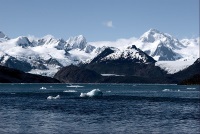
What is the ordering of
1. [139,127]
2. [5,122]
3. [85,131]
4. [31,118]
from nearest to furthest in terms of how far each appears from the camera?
[85,131] → [139,127] → [5,122] → [31,118]

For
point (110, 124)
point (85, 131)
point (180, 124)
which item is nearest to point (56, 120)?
point (110, 124)

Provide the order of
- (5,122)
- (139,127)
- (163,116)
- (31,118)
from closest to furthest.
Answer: (139,127) → (5,122) → (31,118) → (163,116)

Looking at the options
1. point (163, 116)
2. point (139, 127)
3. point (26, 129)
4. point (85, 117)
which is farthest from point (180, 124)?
point (26, 129)

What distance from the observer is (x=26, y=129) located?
64.7 m

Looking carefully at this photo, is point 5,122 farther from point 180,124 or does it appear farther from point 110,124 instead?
point 180,124

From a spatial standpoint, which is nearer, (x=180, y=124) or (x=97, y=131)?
(x=97, y=131)

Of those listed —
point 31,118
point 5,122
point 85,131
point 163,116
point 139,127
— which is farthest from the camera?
point 163,116

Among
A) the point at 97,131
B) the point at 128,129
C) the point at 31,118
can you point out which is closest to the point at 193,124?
the point at 128,129

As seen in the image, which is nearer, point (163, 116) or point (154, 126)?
point (154, 126)

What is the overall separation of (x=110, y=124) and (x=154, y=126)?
740cm

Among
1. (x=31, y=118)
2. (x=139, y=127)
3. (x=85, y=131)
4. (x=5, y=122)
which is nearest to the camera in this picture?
Result: (x=85, y=131)

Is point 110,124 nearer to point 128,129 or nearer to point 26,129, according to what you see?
point 128,129

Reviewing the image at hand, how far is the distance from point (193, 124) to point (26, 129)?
27.2 metres

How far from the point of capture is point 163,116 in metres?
85.9
